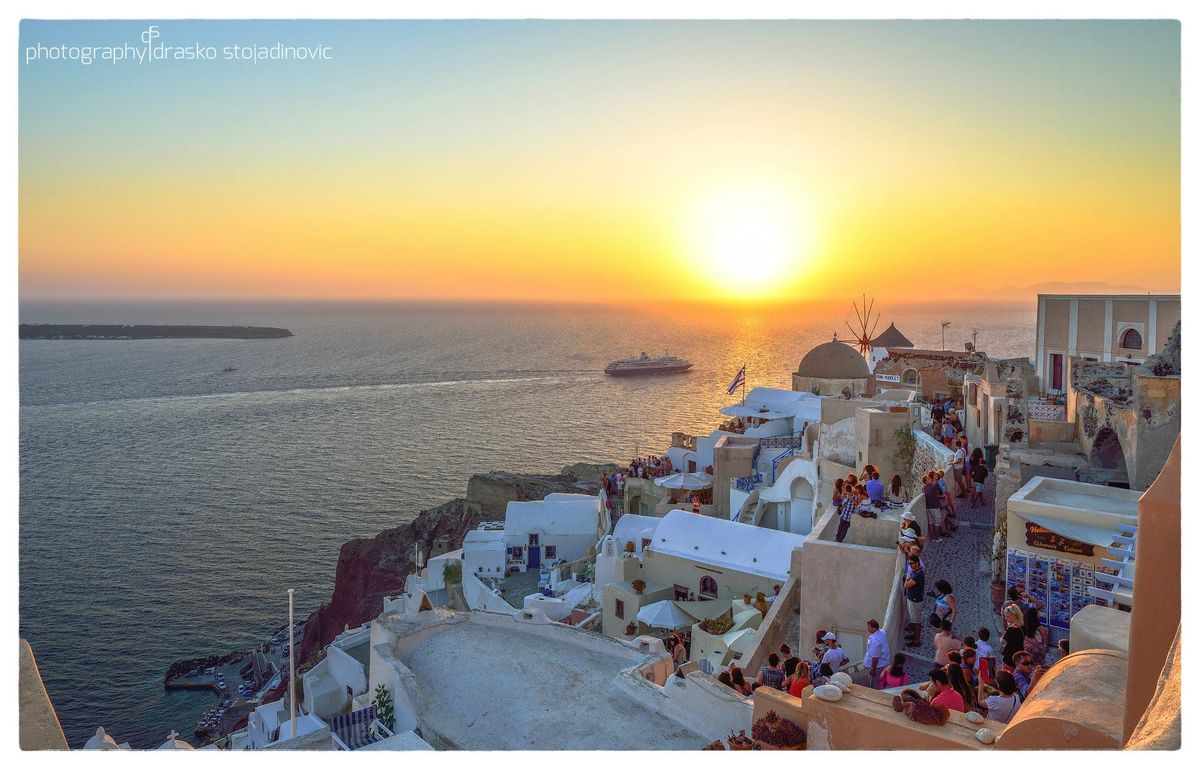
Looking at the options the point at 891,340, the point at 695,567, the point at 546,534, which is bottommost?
the point at 546,534

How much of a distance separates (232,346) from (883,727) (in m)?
94.0

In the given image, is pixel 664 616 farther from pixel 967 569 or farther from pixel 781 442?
pixel 781 442

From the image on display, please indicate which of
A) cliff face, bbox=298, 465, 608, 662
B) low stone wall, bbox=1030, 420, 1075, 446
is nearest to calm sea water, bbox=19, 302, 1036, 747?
cliff face, bbox=298, 465, 608, 662

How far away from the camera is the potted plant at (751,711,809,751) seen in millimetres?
4539

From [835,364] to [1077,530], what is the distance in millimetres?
17628

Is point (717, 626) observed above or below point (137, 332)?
below

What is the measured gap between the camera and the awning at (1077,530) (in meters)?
6.06

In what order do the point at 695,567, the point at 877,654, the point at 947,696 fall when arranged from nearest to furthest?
the point at 947,696 < the point at 877,654 < the point at 695,567

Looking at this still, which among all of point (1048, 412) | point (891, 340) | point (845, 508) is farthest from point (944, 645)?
point (891, 340)

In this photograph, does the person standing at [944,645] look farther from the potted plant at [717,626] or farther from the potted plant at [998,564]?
the potted plant at [717,626]

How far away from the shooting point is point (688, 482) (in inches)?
733

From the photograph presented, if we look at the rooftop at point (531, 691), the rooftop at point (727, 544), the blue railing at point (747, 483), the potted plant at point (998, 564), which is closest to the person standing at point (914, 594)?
the potted plant at point (998, 564)

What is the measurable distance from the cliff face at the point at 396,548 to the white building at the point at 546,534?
361cm

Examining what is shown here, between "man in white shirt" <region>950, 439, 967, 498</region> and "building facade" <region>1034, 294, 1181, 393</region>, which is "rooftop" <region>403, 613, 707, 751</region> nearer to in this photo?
"man in white shirt" <region>950, 439, 967, 498</region>
